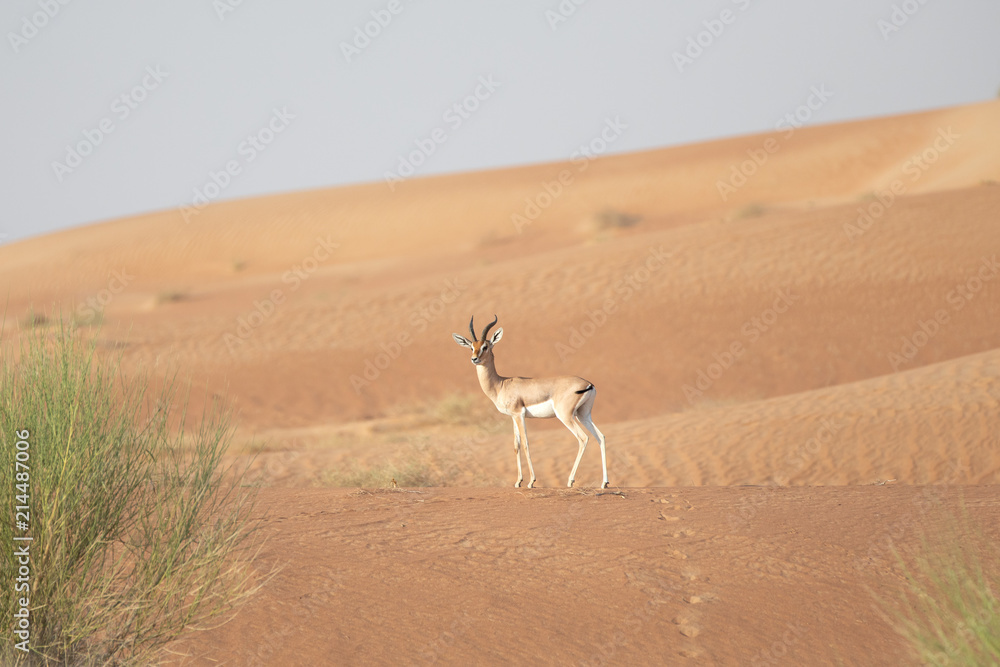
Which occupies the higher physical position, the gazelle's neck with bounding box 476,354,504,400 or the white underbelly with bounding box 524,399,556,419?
the gazelle's neck with bounding box 476,354,504,400

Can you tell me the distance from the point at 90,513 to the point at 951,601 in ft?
17.3

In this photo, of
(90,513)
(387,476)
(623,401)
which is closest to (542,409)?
(387,476)

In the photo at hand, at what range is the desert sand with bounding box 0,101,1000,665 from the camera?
653 centimetres

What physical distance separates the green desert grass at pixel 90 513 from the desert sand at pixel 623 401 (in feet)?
1.44

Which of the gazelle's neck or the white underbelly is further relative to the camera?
the gazelle's neck

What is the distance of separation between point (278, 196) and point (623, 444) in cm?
6123

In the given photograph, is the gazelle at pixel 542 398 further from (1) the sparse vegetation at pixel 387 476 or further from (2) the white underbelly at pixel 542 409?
(1) the sparse vegetation at pixel 387 476

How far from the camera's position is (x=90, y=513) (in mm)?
5355

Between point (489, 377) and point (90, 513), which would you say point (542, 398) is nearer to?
point (489, 377)

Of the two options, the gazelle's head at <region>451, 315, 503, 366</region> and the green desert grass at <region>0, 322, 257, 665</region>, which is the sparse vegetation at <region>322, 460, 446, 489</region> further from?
the green desert grass at <region>0, 322, 257, 665</region>

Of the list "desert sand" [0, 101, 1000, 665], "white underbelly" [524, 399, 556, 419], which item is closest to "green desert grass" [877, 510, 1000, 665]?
"desert sand" [0, 101, 1000, 665]

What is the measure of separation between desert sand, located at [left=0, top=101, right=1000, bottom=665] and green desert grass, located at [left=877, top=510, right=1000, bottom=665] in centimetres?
26

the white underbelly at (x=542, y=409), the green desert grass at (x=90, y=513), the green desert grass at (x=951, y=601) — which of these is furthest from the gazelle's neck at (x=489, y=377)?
the green desert grass at (x=951, y=601)

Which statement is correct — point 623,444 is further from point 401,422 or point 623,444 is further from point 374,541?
point 374,541
